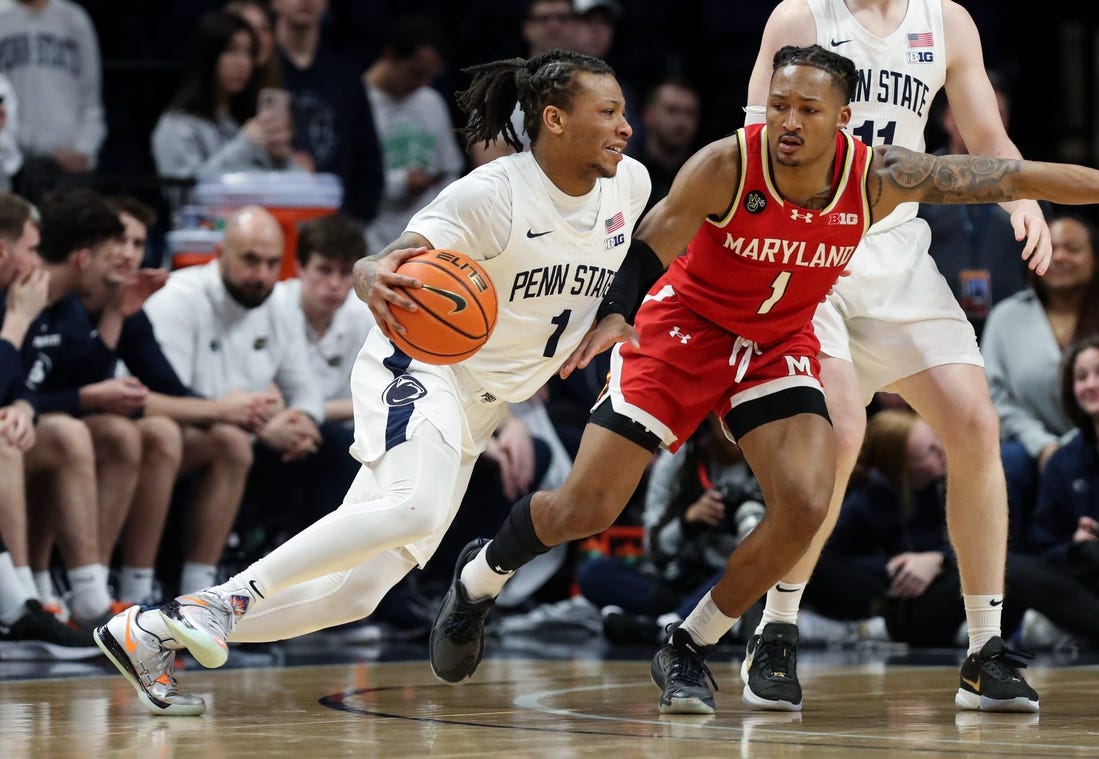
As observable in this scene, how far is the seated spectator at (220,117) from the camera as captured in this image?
8562 millimetres

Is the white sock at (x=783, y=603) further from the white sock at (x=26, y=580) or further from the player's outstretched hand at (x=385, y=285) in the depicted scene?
the white sock at (x=26, y=580)

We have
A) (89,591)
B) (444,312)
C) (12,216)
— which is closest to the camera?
(444,312)

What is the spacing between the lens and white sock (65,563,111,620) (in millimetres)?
6949

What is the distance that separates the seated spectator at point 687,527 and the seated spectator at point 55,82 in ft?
11.2

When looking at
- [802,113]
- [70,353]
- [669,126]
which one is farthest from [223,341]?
[802,113]

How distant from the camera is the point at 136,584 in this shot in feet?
23.8

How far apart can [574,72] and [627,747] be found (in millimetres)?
2059

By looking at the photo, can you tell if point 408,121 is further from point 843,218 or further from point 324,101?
point 843,218

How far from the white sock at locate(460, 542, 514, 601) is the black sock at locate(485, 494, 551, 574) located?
0.09 ft

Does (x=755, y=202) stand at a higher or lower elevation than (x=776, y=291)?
higher

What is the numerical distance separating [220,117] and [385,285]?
15.5 ft

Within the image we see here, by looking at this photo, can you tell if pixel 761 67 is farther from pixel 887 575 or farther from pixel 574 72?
pixel 887 575

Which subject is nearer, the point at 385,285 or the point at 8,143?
the point at 385,285

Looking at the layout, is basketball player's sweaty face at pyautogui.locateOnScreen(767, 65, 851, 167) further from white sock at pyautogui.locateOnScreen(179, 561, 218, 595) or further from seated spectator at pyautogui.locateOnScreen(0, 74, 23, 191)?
seated spectator at pyautogui.locateOnScreen(0, 74, 23, 191)
